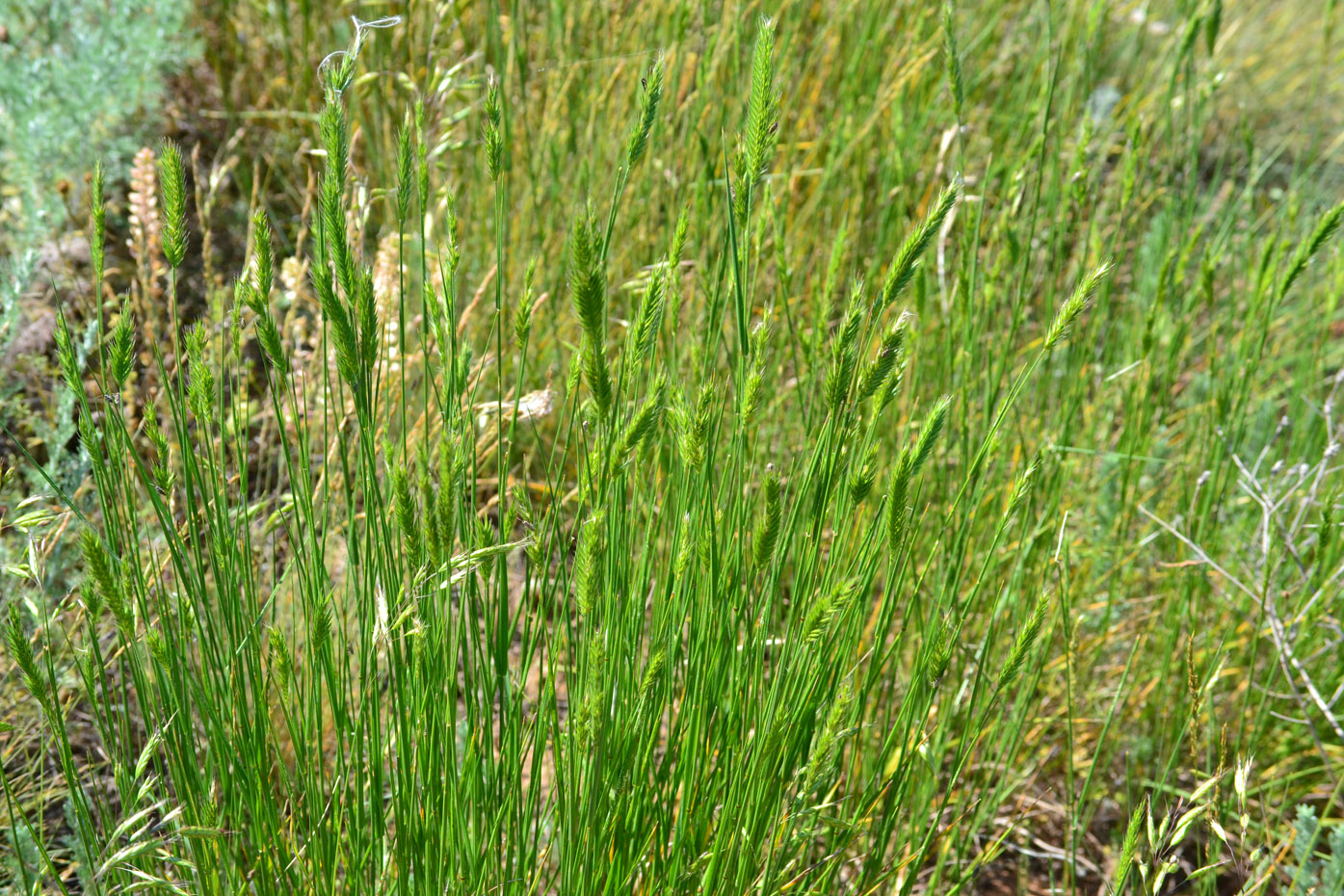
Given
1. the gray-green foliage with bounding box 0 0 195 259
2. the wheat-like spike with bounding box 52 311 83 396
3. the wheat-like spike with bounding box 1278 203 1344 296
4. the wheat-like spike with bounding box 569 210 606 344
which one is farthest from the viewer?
the gray-green foliage with bounding box 0 0 195 259

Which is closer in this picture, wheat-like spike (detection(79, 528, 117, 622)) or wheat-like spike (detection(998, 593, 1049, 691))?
wheat-like spike (detection(79, 528, 117, 622))

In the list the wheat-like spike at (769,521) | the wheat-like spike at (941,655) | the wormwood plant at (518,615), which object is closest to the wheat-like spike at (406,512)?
the wormwood plant at (518,615)

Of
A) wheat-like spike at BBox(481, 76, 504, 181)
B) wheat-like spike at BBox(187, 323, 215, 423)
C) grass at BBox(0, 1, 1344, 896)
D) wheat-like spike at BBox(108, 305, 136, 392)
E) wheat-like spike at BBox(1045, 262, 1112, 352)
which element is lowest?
grass at BBox(0, 1, 1344, 896)

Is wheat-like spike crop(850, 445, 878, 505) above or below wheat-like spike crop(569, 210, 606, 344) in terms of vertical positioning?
below

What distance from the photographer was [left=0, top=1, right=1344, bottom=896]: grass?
91cm

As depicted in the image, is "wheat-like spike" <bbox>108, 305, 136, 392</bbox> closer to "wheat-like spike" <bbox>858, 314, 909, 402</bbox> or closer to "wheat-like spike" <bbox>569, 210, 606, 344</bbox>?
"wheat-like spike" <bbox>569, 210, 606, 344</bbox>

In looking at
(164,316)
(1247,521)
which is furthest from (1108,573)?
(164,316)

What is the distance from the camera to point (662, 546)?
1.41 metres

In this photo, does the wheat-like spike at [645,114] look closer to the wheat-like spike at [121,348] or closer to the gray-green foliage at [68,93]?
the wheat-like spike at [121,348]

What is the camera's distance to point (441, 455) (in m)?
0.78

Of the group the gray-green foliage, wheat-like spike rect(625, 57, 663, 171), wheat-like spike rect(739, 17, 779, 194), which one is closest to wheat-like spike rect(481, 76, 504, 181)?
wheat-like spike rect(625, 57, 663, 171)

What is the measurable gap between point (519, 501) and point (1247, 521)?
5.65ft

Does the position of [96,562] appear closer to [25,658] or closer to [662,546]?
[25,658]

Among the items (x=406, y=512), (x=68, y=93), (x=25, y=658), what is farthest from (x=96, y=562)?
(x=68, y=93)
